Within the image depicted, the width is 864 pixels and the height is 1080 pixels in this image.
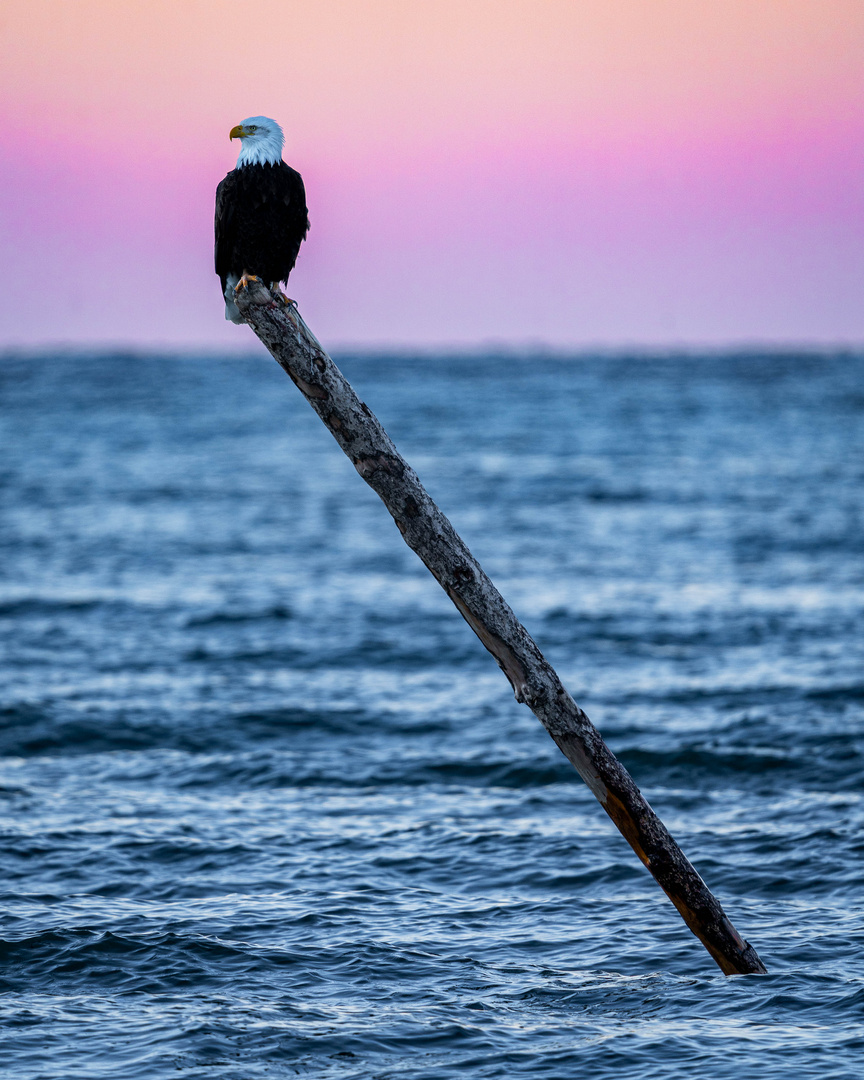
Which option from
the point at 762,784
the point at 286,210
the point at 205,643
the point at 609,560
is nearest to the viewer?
the point at 286,210

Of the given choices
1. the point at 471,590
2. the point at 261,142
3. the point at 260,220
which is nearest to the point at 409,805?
the point at 471,590

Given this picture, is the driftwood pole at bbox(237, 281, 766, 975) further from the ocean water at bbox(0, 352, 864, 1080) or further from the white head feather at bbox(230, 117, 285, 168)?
the white head feather at bbox(230, 117, 285, 168)

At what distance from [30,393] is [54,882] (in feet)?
278

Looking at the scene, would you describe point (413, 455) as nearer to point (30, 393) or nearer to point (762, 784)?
point (762, 784)

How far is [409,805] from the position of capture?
1005cm

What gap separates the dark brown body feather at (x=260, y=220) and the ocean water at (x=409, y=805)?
4.33m

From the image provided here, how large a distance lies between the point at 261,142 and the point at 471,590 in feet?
12.6

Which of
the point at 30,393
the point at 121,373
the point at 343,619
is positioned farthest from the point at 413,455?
the point at 121,373

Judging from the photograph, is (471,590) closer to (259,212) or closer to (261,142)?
(259,212)

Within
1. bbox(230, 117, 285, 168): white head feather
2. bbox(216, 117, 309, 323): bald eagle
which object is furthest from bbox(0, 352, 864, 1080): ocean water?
bbox(230, 117, 285, 168): white head feather

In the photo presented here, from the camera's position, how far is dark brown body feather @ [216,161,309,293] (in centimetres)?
759

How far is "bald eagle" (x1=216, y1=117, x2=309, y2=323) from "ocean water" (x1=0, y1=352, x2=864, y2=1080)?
169 inches

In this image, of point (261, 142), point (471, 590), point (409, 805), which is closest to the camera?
point (471, 590)

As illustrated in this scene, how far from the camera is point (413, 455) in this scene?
4562 centimetres
